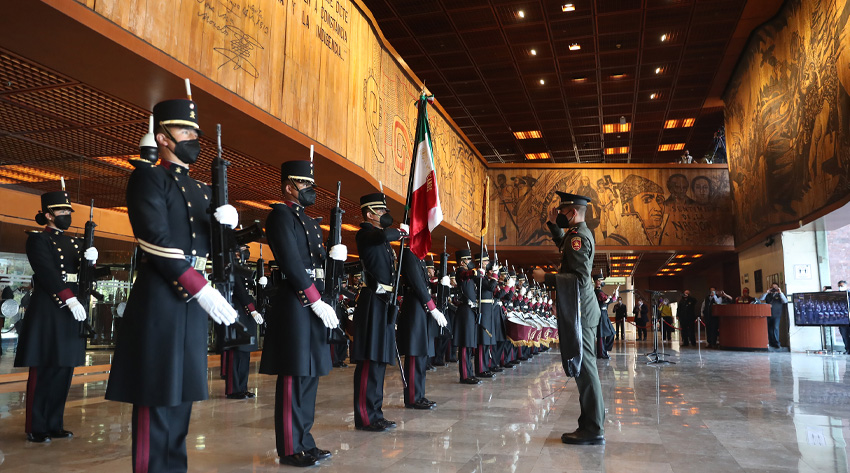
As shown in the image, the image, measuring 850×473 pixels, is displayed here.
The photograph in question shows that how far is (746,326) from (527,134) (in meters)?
9.15

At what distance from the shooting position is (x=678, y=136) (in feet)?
67.6

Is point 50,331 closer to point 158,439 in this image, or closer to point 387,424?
point 158,439

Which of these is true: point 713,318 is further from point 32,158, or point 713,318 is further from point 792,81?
point 32,158

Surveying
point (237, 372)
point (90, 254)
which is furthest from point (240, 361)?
point (90, 254)

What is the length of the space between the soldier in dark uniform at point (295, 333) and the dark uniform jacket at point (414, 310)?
1.66 m

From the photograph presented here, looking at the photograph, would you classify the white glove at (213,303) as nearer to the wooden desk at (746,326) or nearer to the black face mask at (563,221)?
the black face mask at (563,221)

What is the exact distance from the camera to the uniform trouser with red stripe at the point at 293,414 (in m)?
3.59

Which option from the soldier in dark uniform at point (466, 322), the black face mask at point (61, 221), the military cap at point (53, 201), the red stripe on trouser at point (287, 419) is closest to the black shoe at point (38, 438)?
the black face mask at point (61, 221)

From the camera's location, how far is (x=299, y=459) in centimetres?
352

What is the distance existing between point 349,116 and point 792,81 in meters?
10.2

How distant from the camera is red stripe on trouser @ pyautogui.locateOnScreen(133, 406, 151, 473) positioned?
252 centimetres

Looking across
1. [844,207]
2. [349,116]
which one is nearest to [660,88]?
[844,207]

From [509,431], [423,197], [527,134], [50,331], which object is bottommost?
[509,431]

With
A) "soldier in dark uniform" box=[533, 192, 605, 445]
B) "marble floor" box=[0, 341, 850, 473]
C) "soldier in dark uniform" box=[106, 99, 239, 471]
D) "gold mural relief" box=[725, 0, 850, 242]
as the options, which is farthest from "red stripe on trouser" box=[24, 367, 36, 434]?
"gold mural relief" box=[725, 0, 850, 242]
